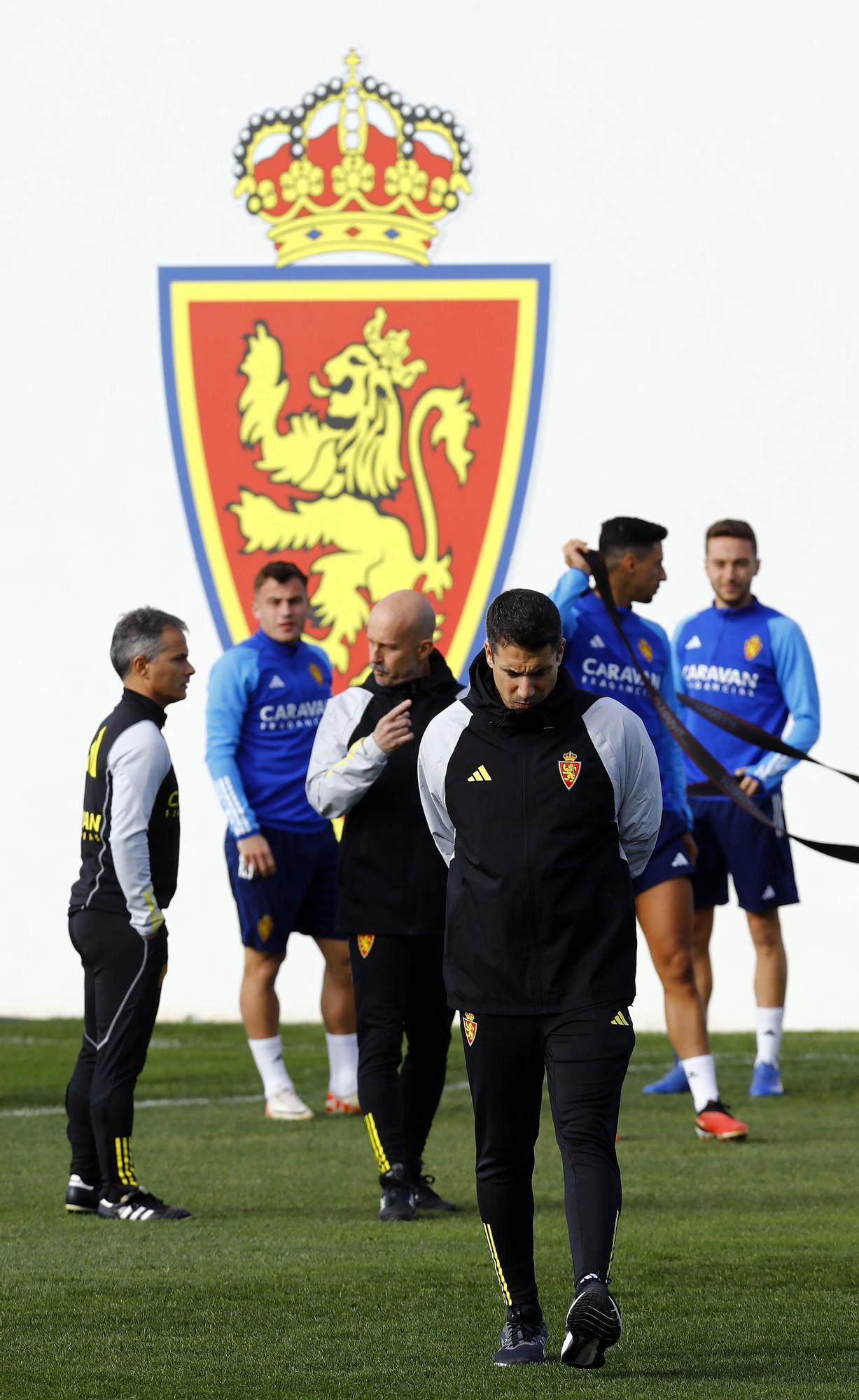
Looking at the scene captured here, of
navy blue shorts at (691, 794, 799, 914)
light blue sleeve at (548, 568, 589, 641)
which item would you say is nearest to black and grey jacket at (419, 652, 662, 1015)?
light blue sleeve at (548, 568, 589, 641)

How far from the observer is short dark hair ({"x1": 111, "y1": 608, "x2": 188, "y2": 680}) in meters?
5.95

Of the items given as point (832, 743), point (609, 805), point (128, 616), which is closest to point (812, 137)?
point (832, 743)

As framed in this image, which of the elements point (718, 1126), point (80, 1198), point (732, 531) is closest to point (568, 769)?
point (80, 1198)

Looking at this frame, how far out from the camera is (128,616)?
19.7ft

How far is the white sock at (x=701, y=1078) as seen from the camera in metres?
7.53

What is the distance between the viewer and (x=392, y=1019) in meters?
5.91

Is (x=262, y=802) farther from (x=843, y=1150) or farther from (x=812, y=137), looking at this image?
(x=812, y=137)

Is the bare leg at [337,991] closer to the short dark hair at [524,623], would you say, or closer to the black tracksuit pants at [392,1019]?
the black tracksuit pants at [392,1019]

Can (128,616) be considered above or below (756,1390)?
above

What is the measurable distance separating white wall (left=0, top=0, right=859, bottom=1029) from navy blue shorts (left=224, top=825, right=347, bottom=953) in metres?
3.61

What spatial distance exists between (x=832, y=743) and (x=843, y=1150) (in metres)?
4.76

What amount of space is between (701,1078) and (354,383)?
5.75 meters

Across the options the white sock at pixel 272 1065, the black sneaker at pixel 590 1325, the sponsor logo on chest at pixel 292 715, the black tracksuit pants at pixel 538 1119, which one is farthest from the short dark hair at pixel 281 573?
the black sneaker at pixel 590 1325

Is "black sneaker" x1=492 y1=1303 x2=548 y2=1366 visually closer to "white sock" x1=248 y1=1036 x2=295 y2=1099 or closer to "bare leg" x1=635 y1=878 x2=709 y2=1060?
"bare leg" x1=635 y1=878 x2=709 y2=1060
